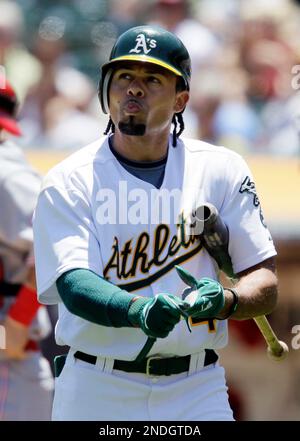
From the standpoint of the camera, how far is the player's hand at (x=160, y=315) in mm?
3236

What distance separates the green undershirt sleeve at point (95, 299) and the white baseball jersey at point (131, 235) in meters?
0.06

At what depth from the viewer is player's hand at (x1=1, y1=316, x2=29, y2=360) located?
5.00m

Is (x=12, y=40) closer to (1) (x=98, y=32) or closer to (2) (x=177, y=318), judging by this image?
(1) (x=98, y=32)

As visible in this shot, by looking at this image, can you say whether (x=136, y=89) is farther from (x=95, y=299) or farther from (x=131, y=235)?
(x=95, y=299)

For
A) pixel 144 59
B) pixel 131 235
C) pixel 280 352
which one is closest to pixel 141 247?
pixel 131 235

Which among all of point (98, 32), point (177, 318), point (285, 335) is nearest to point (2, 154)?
point (177, 318)

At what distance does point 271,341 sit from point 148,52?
1.11 meters

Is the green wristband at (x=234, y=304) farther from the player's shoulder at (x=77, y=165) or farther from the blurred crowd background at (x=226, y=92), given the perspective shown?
the blurred crowd background at (x=226, y=92)

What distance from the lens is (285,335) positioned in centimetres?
748

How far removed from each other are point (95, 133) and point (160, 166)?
457cm

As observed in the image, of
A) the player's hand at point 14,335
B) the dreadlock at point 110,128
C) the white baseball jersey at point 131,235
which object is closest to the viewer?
the white baseball jersey at point 131,235

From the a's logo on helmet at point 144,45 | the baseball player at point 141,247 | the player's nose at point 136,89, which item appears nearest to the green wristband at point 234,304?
the baseball player at point 141,247

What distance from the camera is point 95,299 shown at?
11.3 ft

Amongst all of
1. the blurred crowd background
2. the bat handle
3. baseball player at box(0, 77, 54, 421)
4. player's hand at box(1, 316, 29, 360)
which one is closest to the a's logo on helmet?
the bat handle
